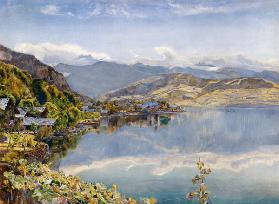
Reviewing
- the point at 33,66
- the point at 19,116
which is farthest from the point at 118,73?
the point at 19,116

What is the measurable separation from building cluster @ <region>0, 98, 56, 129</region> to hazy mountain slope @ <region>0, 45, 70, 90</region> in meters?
0.44

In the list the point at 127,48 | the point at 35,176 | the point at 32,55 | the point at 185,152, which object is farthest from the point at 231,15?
the point at 35,176

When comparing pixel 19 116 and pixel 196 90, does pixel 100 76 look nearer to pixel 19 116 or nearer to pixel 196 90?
pixel 19 116

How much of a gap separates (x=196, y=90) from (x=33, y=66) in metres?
2.02

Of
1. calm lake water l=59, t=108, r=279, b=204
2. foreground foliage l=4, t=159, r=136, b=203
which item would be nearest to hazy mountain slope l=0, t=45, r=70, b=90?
calm lake water l=59, t=108, r=279, b=204

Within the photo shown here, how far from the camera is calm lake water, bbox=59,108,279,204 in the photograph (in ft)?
15.6

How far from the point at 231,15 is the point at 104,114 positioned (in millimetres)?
2827

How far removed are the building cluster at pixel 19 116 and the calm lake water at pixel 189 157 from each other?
0.53 m

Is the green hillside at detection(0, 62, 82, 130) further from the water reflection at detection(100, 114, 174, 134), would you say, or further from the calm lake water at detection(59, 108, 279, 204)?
the water reflection at detection(100, 114, 174, 134)

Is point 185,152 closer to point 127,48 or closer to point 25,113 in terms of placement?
point 127,48

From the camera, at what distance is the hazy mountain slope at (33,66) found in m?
5.88

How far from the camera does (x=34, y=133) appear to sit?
5.69 meters

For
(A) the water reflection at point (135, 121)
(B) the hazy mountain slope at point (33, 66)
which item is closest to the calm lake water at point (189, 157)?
(A) the water reflection at point (135, 121)

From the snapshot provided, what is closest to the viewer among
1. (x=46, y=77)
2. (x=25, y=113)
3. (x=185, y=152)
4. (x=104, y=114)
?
(x=185, y=152)
